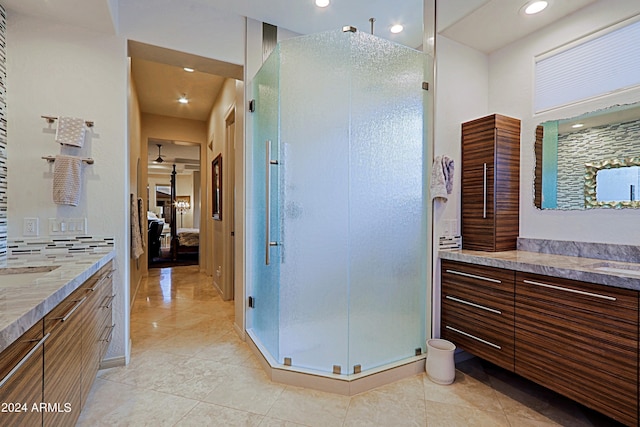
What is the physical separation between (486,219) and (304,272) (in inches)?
57.2

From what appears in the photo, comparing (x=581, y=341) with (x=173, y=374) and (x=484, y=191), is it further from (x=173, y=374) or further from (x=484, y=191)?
(x=173, y=374)

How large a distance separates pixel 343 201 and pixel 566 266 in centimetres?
132

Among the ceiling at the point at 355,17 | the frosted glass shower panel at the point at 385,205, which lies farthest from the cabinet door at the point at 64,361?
the ceiling at the point at 355,17

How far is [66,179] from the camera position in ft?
6.80

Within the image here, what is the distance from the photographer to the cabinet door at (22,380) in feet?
2.67

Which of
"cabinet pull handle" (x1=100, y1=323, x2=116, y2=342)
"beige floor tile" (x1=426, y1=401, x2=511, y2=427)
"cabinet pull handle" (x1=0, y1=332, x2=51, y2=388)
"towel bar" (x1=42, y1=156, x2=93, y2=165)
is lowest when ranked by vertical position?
"beige floor tile" (x1=426, y1=401, x2=511, y2=427)

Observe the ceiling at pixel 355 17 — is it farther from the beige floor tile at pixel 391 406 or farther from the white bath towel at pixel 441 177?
the beige floor tile at pixel 391 406

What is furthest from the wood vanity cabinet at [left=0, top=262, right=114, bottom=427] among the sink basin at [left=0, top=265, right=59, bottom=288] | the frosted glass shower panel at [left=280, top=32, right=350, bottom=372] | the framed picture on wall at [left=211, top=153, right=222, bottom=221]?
the framed picture on wall at [left=211, top=153, right=222, bottom=221]

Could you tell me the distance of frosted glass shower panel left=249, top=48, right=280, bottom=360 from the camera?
226 cm

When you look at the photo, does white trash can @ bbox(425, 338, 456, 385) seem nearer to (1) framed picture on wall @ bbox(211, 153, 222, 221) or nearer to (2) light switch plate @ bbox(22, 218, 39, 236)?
(2) light switch plate @ bbox(22, 218, 39, 236)

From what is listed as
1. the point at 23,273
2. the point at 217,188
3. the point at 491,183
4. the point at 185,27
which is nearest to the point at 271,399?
the point at 23,273

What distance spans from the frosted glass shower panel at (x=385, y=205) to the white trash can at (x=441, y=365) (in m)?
0.16

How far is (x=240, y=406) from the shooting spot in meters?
1.86

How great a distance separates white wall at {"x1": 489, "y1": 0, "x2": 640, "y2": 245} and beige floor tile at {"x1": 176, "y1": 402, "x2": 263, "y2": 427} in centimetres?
239
